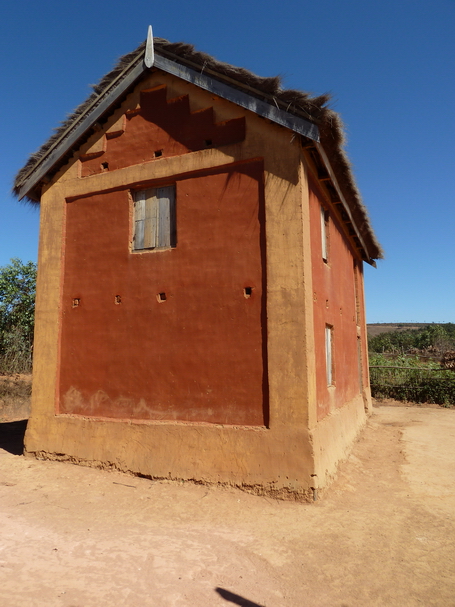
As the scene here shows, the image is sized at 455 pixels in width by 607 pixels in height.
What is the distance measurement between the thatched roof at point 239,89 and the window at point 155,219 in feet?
6.84

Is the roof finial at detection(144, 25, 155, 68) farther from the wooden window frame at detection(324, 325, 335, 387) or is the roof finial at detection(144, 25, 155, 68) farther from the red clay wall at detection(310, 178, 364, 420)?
the wooden window frame at detection(324, 325, 335, 387)

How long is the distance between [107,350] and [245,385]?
2.82 meters

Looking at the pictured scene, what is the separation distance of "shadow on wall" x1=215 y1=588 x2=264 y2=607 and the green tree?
58.2 ft

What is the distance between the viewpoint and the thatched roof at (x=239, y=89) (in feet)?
22.6

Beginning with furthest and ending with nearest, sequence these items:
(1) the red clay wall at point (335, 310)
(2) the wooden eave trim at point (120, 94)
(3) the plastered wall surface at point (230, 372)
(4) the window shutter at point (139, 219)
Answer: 1. (4) the window shutter at point (139, 219)
2. (1) the red clay wall at point (335, 310)
3. (2) the wooden eave trim at point (120, 94)
4. (3) the plastered wall surface at point (230, 372)

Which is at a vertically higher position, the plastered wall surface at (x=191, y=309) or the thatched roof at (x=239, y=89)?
the thatched roof at (x=239, y=89)

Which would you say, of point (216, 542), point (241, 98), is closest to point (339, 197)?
point (241, 98)

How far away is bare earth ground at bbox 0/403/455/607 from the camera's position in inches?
161

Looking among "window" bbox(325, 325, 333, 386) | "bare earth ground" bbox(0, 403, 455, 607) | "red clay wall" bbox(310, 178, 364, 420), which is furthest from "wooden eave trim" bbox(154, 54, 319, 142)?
"bare earth ground" bbox(0, 403, 455, 607)

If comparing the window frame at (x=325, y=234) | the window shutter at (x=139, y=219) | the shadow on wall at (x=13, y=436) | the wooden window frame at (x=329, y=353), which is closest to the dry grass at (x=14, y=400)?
the shadow on wall at (x=13, y=436)

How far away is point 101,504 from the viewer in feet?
21.1

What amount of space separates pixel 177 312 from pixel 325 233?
374 cm

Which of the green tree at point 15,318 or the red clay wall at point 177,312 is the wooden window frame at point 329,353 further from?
the green tree at point 15,318

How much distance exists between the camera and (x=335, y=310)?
9.77 meters
